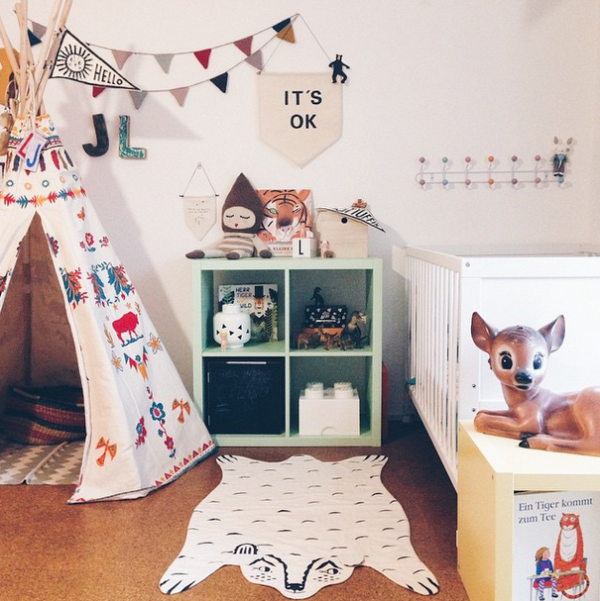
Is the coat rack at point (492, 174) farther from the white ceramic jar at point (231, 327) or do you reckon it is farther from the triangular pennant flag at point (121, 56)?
the triangular pennant flag at point (121, 56)

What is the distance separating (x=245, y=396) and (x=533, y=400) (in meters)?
1.34

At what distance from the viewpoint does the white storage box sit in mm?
2463

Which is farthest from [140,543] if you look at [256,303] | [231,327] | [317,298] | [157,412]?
[317,298]

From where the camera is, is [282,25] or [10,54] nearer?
[10,54]

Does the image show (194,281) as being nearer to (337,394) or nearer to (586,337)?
(337,394)

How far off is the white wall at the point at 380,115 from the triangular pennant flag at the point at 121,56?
0.04 m

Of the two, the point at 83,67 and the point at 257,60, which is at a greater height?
the point at 257,60

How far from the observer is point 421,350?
231 centimetres

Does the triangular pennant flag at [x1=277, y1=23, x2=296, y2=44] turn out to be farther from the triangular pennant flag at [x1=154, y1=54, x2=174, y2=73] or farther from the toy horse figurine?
the toy horse figurine

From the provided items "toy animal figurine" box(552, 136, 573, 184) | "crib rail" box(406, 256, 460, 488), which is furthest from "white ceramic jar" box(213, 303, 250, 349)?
"toy animal figurine" box(552, 136, 573, 184)

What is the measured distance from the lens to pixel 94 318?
80.3 inches

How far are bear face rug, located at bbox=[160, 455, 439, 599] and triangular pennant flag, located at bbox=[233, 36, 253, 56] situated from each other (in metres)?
1.76

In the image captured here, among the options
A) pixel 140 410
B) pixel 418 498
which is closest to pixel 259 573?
pixel 418 498

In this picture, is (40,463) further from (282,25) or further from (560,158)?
(560,158)
